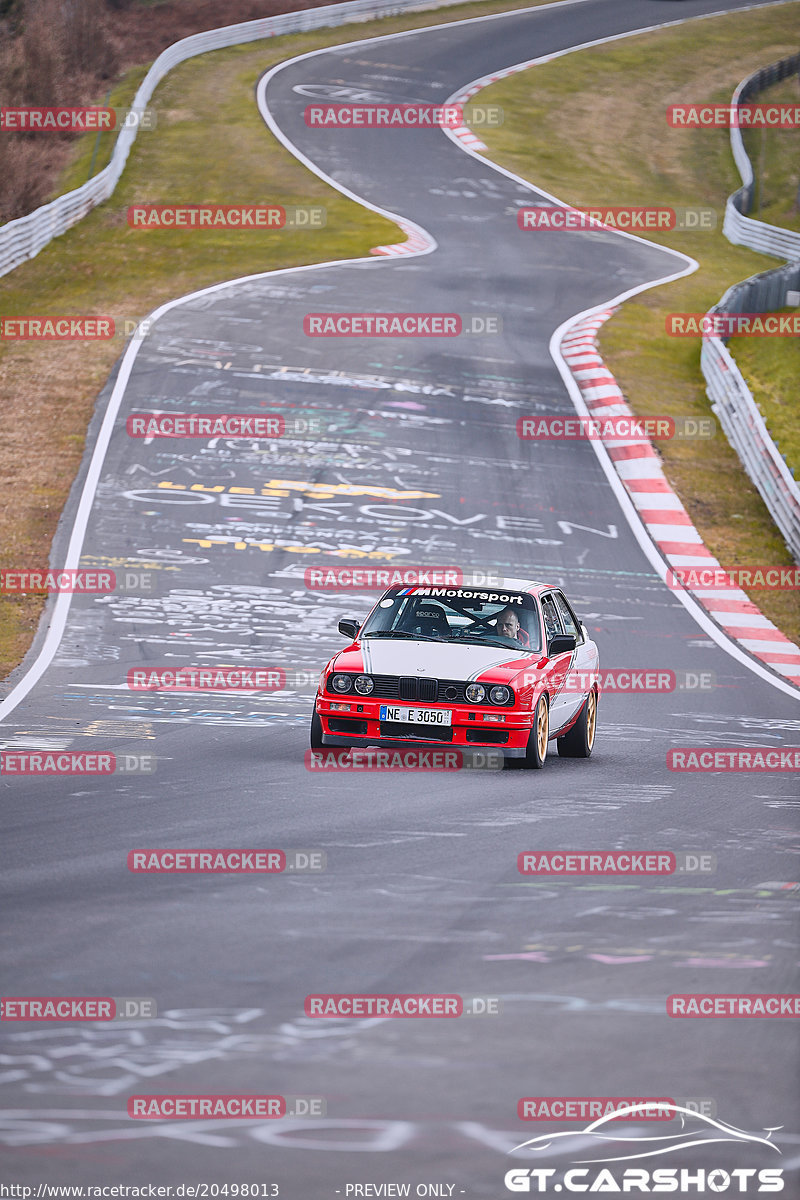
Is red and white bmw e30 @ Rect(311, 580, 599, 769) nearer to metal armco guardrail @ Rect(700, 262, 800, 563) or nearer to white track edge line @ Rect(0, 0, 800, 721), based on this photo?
white track edge line @ Rect(0, 0, 800, 721)

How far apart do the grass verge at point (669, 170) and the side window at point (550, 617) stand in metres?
6.35

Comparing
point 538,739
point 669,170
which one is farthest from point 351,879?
A: point 669,170

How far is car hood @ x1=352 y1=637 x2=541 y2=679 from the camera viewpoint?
10.7 m

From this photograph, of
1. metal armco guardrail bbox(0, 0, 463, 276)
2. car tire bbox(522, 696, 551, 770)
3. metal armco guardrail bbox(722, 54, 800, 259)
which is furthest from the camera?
metal armco guardrail bbox(722, 54, 800, 259)

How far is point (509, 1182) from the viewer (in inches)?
177

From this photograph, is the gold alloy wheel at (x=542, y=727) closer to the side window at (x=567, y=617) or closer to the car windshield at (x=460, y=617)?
the car windshield at (x=460, y=617)

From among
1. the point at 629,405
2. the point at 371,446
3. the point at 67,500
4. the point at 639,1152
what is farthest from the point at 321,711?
the point at 629,405

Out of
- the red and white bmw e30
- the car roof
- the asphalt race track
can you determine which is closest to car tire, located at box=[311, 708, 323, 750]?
the red and white bmw e30

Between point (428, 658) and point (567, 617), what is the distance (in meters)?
2.22

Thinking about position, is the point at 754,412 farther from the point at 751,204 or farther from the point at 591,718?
the point at 751,204

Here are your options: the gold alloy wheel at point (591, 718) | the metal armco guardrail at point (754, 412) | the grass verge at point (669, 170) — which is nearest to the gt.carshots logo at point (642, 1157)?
the gold alloy wheel at point (591, 718)

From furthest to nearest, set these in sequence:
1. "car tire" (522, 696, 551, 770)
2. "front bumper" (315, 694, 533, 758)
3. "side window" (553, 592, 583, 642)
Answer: "side window" (553, 592, 583, 642), "car tire" (522, 696, 551, 770), "front bumper" (315, 694, 533, 758)

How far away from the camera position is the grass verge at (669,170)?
2305 centimetres

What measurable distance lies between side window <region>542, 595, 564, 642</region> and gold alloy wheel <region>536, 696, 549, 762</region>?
3.59 ft
